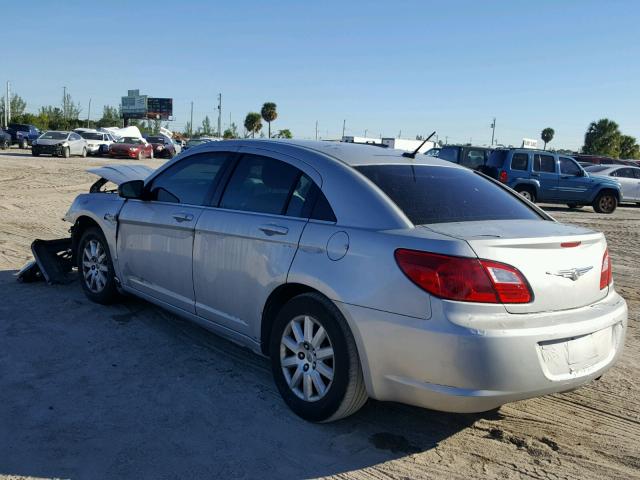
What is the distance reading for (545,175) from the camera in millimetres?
17594

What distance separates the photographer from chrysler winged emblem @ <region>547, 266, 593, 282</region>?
124 inches

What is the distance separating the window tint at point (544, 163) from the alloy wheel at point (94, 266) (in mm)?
14635

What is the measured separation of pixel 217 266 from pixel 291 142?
101 cm

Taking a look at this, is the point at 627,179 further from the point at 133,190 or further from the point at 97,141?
the point at 97,141

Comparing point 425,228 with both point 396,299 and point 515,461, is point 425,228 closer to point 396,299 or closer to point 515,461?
point 396,299

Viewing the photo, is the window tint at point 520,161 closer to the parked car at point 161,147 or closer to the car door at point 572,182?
the car door at point 572,182

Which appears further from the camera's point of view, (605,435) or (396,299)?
(605,435)

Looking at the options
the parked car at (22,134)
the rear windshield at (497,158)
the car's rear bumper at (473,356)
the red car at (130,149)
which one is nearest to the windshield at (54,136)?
the red car at (130,149)

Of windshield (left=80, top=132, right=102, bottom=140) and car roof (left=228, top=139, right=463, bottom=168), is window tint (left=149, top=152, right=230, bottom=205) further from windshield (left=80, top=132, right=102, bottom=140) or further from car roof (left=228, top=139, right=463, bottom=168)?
windshield (left=80, top=132, right=102, bottom=140)

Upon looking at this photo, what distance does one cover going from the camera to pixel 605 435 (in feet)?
11.6

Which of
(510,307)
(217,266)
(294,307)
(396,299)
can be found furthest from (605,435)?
(217,266)

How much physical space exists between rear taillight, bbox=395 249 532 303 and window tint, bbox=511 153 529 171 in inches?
599

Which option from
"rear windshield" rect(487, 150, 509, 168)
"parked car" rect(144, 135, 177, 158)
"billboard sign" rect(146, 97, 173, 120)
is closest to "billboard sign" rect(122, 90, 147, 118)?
→ "billboard sign" rect(146, 97, 173, 120)

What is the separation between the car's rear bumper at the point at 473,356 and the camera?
9.47 feet
